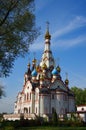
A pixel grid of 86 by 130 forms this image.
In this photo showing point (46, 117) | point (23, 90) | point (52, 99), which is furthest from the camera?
point (23, 90)

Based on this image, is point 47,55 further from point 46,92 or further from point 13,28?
point 13,28

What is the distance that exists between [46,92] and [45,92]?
0.89 ft

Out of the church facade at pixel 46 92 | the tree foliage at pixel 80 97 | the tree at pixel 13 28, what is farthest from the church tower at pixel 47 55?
the tree at pixel 13 28

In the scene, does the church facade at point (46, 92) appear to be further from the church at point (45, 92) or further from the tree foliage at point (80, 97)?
the tree foliage at point (80, 97)

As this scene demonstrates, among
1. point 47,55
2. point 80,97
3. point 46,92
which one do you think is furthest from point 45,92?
point 80,97

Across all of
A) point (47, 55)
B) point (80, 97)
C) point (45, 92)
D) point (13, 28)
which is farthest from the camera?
point (80, 97)

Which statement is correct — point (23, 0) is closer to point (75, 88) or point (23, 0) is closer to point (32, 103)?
point (32, 103)

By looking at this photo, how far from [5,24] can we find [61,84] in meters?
39.0

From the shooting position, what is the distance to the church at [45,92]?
55.7m

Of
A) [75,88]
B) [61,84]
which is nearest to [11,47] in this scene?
[61,84]

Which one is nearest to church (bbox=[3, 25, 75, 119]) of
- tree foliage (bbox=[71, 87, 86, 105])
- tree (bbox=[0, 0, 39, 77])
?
tree foliage (bbox=[71, 87, 86, 105])

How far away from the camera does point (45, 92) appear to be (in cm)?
5606

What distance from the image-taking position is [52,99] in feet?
186

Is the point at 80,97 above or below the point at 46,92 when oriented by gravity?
above
